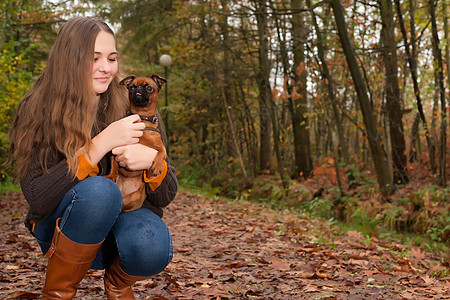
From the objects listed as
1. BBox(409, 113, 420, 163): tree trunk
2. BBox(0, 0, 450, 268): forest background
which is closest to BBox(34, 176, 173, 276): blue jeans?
BBox(0, 0, 450, 268): forest background

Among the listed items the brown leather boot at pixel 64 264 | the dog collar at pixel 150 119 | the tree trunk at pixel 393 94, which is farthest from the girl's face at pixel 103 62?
the tree trunk at pixel 393 94

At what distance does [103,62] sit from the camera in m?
2.49

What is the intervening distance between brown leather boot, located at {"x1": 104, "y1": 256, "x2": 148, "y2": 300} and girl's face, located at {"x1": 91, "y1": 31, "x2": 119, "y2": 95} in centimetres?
104

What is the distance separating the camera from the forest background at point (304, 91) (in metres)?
8.84

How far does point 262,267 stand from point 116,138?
96.8 inches

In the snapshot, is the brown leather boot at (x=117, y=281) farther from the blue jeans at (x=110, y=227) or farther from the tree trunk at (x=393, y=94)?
the tree trunk at (x=393, y=94)

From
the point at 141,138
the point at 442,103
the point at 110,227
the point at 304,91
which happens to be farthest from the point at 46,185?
the point at 304,91

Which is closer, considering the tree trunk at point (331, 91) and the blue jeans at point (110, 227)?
the blue jeans at point (110, 227)

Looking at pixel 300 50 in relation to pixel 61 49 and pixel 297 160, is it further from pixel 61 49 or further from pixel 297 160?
pixel 61 49

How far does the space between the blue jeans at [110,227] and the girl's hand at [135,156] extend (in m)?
0.15

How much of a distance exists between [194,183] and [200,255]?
461 inches

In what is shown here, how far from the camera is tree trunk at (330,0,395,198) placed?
873 cm

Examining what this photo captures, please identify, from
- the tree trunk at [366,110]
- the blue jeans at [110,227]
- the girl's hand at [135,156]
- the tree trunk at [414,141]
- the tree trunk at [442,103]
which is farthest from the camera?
the tree trunk at [414,141]

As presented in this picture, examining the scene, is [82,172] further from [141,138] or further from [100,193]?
[141,138]
